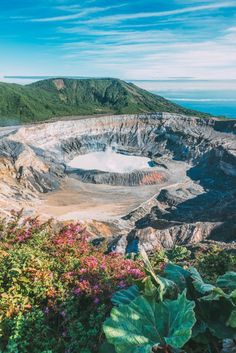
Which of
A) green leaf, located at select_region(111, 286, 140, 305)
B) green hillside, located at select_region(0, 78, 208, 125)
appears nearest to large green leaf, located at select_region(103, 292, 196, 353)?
green leaf, located at select_region(111, 286, 140, 305)

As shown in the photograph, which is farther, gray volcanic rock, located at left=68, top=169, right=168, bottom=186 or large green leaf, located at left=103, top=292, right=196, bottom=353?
gray volcanic rock, located at left=68, top=169, right=168, bottom=186

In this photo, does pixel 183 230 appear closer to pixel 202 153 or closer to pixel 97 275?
pixel 97 275

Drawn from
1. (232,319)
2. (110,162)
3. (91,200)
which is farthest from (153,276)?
(110,162)

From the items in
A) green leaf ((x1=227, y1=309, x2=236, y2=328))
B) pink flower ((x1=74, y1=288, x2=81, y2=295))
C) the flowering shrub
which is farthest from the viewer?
pink flower ((x1=74, y1=288, x2=81, y2=295))

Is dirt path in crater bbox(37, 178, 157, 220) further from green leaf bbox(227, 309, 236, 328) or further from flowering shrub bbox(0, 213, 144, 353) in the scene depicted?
green leaf bbox(227, 309, 236, 328)

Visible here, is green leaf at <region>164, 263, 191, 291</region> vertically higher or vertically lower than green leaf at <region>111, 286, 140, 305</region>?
higher

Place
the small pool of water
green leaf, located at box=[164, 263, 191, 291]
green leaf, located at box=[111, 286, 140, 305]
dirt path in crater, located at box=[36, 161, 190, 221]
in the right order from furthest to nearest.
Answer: the small pool of water
dirt path in crater, located at box=[36, 161, 190, 221]
green leaf, located at box=[164, 263, 191, 291]
green leaf, located at box=[111, 286, 140, 305]
